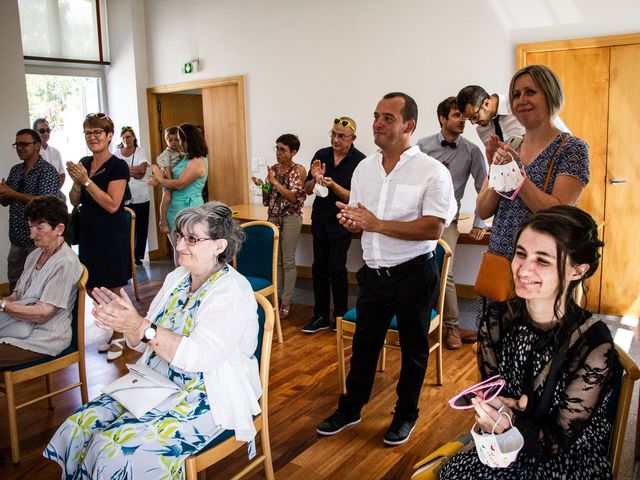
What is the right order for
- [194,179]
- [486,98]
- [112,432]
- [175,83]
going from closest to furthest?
1. [112,432]
2. [486,98]
3. [194,179]
4. [175,83]

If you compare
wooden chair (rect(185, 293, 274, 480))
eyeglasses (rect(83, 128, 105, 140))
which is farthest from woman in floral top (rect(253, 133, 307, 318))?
wooden chair (rect(185, 293, 274, 480))

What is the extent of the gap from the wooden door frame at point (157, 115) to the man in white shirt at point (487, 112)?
4.20m

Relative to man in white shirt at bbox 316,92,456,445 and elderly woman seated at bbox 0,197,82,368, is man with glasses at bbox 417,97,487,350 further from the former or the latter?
→ elderly woman seated at bbox 0,197,82,368

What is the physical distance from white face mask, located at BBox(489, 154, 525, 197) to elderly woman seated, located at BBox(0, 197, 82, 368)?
1.98 m

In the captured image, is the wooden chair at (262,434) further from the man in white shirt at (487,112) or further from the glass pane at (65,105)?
the glass pane at (65,105)

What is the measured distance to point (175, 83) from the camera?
7121 millimetres

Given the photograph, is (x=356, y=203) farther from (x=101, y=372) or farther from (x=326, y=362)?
(x=101, y=372)

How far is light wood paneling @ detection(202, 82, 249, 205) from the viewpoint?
664 centimetres

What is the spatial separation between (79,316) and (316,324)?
2021 mm

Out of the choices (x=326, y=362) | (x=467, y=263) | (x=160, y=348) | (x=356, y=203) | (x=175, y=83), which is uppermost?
(x=175, y=83)

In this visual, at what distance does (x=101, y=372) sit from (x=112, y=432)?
211 cm

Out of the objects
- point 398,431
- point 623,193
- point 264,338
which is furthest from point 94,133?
point 623,193

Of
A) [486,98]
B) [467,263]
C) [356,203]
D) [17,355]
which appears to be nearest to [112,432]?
[17,355]

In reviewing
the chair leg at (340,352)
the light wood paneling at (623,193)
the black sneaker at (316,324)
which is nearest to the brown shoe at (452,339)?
→ the black sneaker at (316,324)
